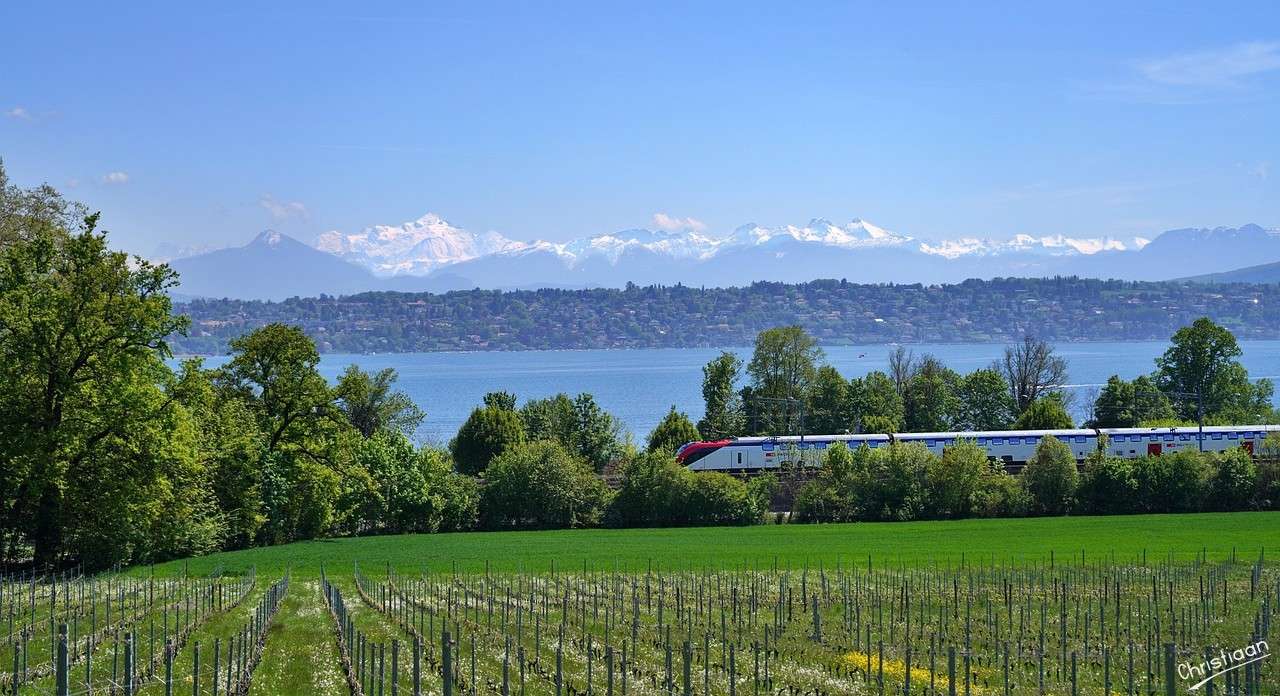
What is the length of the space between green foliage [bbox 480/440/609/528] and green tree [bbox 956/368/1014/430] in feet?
161

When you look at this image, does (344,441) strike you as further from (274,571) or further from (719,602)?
(719,602)

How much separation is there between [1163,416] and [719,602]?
74.7m

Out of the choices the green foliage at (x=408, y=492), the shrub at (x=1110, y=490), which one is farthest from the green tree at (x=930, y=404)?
the green foliage at (x=408, y=492)

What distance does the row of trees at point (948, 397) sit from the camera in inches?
3858

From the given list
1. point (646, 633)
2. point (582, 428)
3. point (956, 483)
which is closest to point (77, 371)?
point (646, 633)

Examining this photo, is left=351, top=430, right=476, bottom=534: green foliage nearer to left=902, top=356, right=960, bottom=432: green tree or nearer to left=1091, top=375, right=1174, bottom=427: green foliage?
left=902, top=356, right=960, bottom=432: green tree

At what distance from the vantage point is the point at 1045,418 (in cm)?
9269

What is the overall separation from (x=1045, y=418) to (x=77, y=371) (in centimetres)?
7133

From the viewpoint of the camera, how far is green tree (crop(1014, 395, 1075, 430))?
92562mm

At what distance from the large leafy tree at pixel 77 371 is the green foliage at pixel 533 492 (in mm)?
30066

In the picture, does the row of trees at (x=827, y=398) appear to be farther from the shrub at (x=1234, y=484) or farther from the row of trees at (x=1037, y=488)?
the shrub at (x=1234, y=484)

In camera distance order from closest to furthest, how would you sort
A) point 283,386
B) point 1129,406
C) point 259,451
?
point 259,451 → point 283,386 → point 1129,406

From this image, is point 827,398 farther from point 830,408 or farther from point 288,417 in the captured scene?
point 288,417

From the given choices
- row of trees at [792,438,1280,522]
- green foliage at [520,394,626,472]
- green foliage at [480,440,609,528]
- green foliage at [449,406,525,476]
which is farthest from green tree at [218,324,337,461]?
green foliage at [520,394,626,472]
